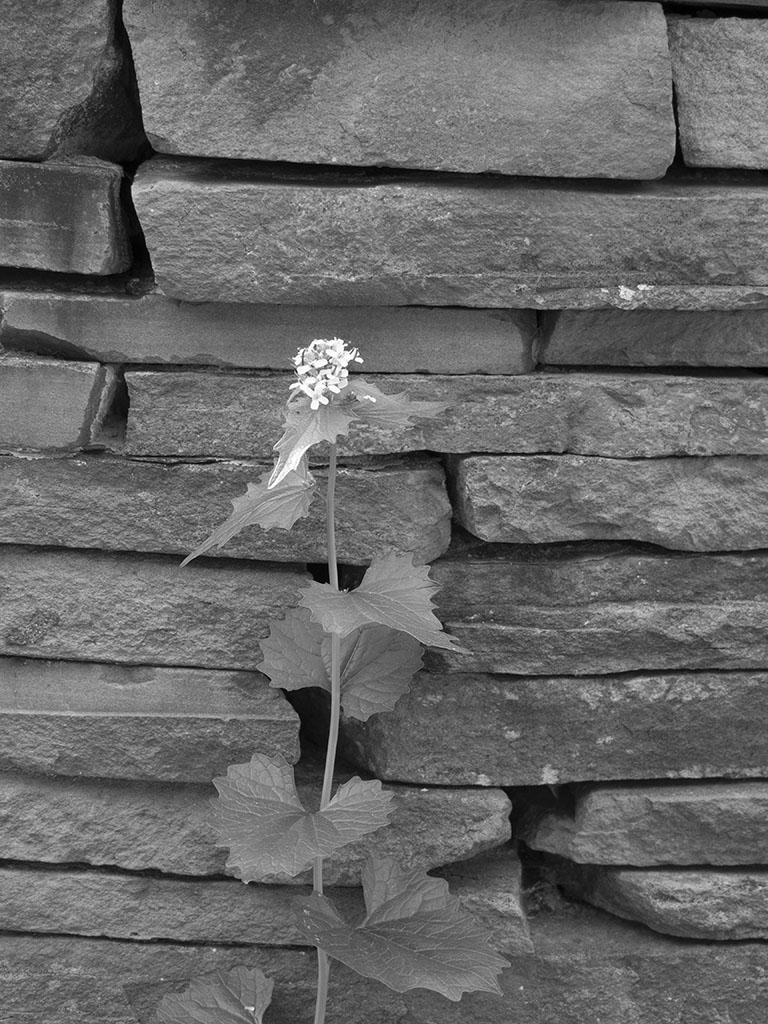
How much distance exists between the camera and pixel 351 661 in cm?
196

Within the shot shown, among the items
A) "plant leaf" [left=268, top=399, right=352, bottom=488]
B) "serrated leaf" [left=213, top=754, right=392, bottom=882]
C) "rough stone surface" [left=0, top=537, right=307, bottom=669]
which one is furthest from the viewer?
"rough stone surface" [left=0, top=537, right=307, bottom=669]

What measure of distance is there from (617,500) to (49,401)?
1.03m

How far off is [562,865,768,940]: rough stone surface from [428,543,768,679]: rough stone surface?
423 mm

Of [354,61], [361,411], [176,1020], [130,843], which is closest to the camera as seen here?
[361,411]

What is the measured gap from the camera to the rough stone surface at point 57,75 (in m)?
1.79

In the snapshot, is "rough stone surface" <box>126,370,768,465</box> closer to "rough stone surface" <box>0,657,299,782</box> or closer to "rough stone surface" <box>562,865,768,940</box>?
"rough stone surface" <box>0,657,299,782</box>

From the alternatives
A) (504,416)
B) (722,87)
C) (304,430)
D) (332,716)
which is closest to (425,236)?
(504,416)

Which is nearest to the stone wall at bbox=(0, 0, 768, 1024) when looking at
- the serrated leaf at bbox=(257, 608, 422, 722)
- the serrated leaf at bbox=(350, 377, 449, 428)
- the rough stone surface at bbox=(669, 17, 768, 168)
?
the rough stone surface at bbox=(669, 17, 768, 168)

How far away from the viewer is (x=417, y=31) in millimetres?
1787

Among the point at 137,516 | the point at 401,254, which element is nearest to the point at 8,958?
the point at 137,516

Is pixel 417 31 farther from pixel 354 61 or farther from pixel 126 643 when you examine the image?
pixel 126 643

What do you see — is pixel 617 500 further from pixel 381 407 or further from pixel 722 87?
pixel 722 87

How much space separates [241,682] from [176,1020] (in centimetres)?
60

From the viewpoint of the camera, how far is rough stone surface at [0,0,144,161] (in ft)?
5.88
